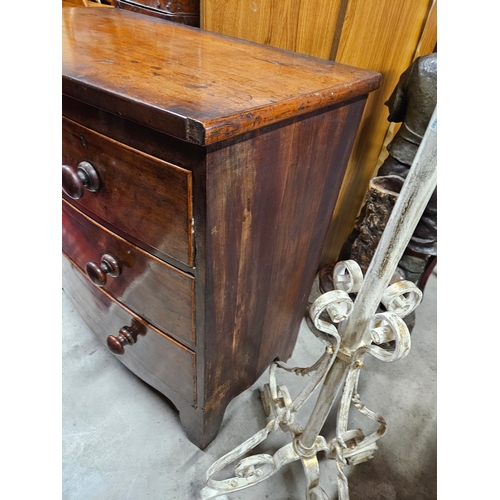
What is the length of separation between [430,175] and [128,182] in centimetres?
40

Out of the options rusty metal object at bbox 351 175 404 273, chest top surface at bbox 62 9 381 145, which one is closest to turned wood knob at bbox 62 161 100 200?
chest top surface at bbox 62 9 381 145

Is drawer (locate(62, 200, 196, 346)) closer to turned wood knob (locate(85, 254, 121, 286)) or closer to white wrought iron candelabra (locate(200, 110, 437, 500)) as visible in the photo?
turned wood knob (locate(85, 254, 121, 286))

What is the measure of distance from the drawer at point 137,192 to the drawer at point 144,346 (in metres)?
0.23

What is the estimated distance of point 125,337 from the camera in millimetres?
781

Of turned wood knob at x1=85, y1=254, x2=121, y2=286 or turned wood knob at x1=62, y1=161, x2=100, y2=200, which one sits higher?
turned wood knob at x1=62, y1=161, x2=100, y2=200

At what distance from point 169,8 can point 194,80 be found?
0.71 m

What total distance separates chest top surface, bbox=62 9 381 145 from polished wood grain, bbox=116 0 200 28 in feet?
0.98

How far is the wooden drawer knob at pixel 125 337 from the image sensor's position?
766 mm

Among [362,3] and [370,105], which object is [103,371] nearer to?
[370,105]

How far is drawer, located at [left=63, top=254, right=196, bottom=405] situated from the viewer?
0.73m

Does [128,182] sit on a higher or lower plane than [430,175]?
lower

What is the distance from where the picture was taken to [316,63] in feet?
2.24

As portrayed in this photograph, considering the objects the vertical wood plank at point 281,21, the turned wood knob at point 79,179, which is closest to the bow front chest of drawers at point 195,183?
the turned wood knob at point 79,179
